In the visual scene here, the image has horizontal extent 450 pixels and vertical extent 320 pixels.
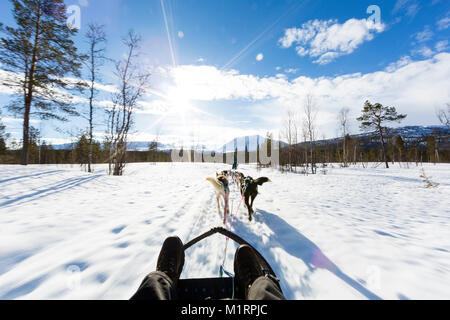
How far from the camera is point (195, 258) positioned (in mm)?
2500

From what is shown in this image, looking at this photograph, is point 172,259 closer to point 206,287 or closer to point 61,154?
point 206,287

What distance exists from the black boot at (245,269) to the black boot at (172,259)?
0.73m

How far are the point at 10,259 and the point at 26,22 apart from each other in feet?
52.4

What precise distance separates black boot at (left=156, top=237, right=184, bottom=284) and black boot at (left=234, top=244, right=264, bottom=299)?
0.73m

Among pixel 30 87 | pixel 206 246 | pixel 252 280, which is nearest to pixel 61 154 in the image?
pixel 30 87

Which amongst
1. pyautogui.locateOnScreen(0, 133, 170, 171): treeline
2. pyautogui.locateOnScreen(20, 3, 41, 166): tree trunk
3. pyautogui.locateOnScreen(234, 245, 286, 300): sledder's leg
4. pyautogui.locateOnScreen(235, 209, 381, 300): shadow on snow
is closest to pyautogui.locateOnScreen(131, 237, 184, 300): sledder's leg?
pyautogui.locateOnScreen(234, 245, 286, 300): sledder's leg

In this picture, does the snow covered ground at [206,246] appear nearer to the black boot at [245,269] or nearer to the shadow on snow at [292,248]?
the shadow on snow at [292,248]

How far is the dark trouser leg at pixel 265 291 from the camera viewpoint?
4.37 feet

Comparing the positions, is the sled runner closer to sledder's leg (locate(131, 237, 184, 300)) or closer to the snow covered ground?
sledder's leg (locate(131, 237, 184, 300))

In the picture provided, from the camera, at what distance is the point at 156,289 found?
4.51 feet

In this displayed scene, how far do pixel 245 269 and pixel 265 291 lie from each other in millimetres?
512

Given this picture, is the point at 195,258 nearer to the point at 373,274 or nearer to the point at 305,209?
the point at 373,274
